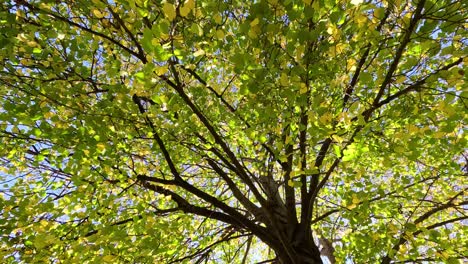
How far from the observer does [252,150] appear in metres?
5.85

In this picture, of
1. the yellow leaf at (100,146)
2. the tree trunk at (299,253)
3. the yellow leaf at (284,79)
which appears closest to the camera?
the yellow leaf at (284,79)

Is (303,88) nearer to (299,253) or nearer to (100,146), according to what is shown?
(100,146)

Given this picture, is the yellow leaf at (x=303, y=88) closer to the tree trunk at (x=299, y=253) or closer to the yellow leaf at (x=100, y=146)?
the yellow leaf at (x=100, y=146)

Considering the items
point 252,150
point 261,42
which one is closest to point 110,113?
point 261,42

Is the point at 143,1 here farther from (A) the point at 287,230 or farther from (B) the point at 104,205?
(A) the point at 287,230

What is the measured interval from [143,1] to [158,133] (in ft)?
7.53

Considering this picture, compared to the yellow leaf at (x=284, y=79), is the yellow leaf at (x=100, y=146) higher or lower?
higher

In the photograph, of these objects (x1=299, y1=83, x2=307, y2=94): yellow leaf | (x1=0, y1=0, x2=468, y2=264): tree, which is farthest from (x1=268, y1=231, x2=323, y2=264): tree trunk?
(x1=299, y1=83, x2=307, y2=94): yellow leaf

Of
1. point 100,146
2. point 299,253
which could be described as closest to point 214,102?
point 100,146

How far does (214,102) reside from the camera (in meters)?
4.40

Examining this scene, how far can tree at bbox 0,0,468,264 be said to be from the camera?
2617 millimetres

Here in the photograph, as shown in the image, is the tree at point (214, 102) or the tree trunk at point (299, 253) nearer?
the tree at point (214, 102)

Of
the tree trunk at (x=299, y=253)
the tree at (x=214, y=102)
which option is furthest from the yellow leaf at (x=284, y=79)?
the tree trunk at (x=299, y=253)

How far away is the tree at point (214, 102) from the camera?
103 inches
